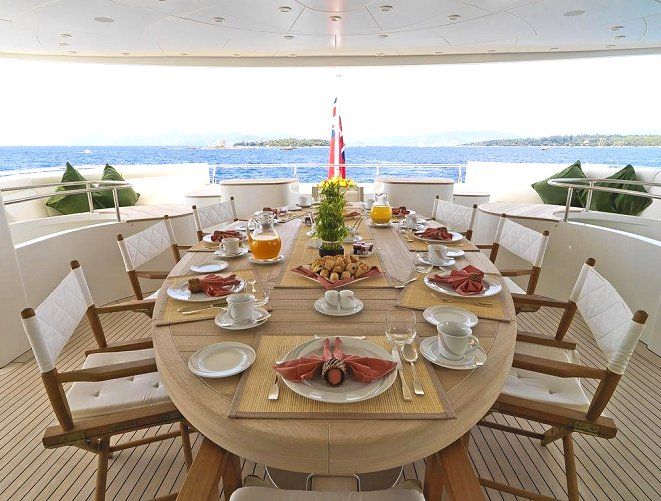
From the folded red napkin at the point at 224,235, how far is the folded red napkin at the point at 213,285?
2.12ft

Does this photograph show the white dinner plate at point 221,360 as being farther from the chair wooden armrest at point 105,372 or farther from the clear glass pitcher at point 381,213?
the clear glass pitcher at point 381,213

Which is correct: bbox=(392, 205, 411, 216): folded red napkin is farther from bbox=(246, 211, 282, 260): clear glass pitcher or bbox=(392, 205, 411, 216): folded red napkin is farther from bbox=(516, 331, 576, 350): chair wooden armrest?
bbox=(516, 331, 576, 350): chair wooden armrest

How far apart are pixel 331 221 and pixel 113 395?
1.00 meters

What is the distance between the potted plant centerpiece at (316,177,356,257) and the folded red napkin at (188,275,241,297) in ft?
1.34

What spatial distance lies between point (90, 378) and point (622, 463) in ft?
6.63

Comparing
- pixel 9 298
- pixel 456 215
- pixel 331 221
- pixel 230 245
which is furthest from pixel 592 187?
pixel 9 298

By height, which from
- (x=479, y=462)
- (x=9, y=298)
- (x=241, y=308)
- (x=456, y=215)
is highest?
(x=241, y=308)

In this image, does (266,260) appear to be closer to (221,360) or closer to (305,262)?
(305,262)

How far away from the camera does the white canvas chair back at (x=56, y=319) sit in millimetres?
965

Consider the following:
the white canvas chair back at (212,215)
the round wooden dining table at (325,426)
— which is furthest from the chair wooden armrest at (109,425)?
the white canvas chair back at (212,215)

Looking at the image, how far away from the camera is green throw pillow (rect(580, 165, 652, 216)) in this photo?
13.0 ft

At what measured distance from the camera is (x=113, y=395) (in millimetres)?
1246

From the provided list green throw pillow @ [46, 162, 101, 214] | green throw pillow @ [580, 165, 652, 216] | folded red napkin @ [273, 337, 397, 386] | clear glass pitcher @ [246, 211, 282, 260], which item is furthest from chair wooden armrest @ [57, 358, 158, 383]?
green throw pillow @ [580, 165, 652, 216]

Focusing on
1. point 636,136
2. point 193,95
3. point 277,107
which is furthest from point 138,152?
point 636,136
